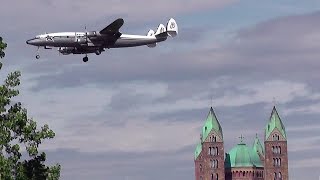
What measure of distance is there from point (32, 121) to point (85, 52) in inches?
1299

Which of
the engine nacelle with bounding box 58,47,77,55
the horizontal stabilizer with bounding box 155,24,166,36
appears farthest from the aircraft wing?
the engine nacelle with bounding box 58,47,77,55

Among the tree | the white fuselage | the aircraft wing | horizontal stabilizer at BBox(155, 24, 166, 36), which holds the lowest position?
the tree

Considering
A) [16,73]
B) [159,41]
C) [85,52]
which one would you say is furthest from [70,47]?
[16,73]

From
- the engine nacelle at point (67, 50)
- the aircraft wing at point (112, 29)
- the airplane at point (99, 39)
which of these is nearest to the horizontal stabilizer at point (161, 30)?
the airplane at point (99, 39)

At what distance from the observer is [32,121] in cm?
7800

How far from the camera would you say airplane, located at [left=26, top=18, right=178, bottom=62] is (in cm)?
11062

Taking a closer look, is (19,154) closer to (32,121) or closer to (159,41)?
(32,121)

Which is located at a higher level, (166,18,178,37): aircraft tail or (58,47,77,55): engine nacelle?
(166,18,178,37): aircraft tail

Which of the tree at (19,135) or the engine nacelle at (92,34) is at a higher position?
the engine nacelle at (92,34)

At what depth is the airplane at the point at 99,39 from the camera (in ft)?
363

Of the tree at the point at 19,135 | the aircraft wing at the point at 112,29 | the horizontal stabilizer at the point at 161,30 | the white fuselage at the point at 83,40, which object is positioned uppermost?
the horizontal stabilizer at the point at 161,30

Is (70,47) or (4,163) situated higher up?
(70,47)

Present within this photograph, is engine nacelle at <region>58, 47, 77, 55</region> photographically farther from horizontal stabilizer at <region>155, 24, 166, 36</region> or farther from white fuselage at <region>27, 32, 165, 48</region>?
horizontal stabilizer at <region>155, 24, 166, 36</region>

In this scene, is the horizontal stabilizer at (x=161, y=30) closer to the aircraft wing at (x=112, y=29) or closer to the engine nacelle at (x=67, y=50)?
the aircraft wing at (x=112, y=29)
